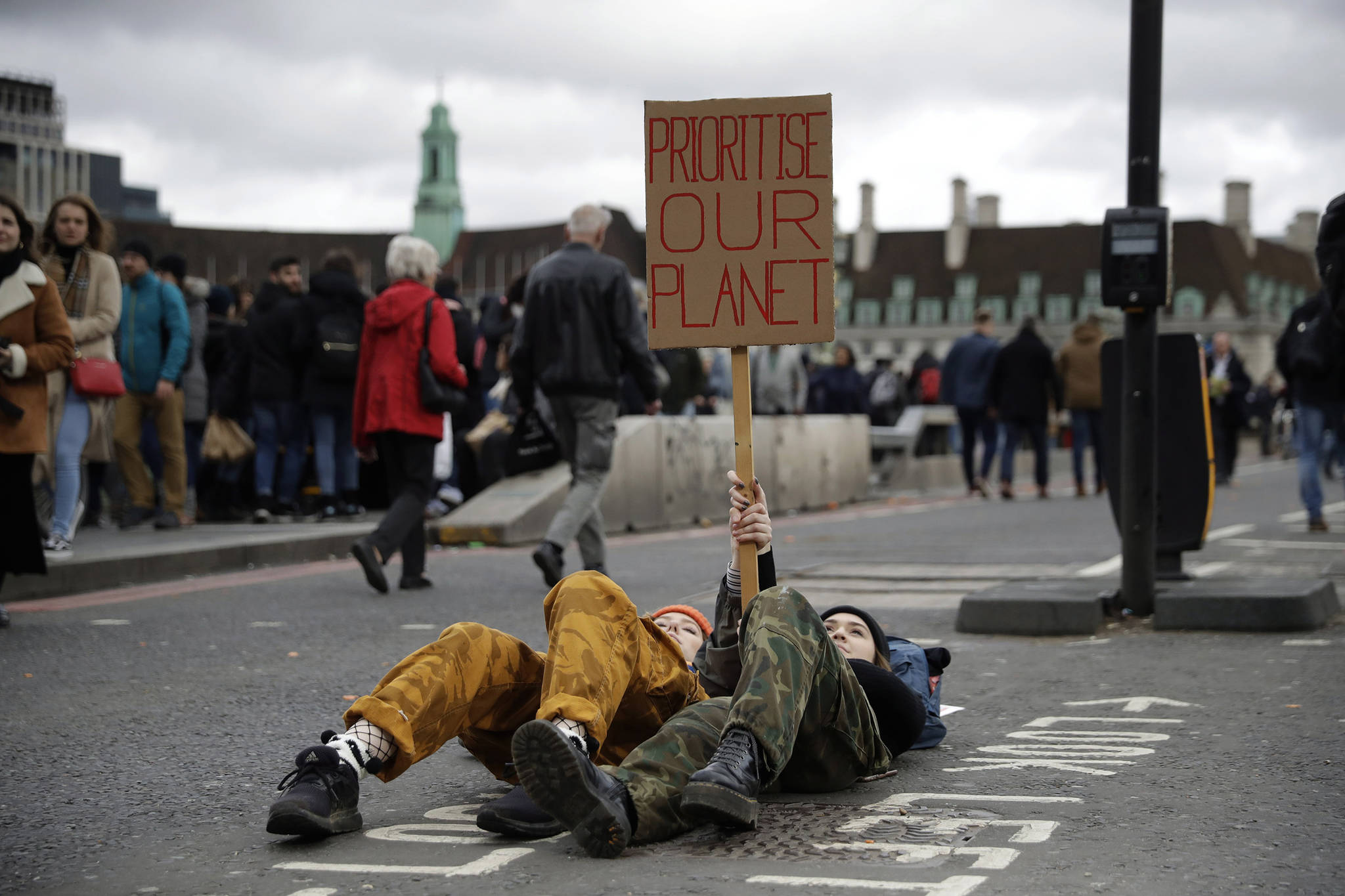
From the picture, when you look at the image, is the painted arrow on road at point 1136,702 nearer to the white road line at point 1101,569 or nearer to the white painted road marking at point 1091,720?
the white painted road marking at point 1091,720

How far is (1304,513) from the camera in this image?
1636 centimetres

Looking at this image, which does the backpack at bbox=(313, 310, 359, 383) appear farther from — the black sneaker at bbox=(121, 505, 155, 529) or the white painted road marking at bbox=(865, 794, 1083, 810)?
the white painted road marking at bbox=(865, 794, 1083, 810)

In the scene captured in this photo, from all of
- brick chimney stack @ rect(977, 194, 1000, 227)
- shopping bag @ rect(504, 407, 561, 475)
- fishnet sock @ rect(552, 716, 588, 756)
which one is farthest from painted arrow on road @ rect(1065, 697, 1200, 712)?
brick chimney stack @ rect(977, 194, 1000, 227)

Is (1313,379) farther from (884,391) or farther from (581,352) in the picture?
(884,391)

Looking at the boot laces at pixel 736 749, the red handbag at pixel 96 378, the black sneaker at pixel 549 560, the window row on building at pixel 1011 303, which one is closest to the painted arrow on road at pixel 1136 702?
the boot laces at pixel 736 749

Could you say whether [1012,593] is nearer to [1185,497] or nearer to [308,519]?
[1185,497]

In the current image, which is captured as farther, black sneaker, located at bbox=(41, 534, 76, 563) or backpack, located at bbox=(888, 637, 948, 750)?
black sneaker, located at bbox=(41, 534, 76, 563)

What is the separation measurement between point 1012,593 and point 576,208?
313 cm

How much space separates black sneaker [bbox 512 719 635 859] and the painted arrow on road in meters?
2.67

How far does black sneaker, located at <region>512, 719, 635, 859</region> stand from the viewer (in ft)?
11.4

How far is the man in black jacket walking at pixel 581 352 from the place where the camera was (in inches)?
357

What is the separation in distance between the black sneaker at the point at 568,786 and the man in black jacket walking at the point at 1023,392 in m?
15.5

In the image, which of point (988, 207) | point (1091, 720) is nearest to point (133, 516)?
point (1091, 720)

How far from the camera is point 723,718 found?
157 inches
